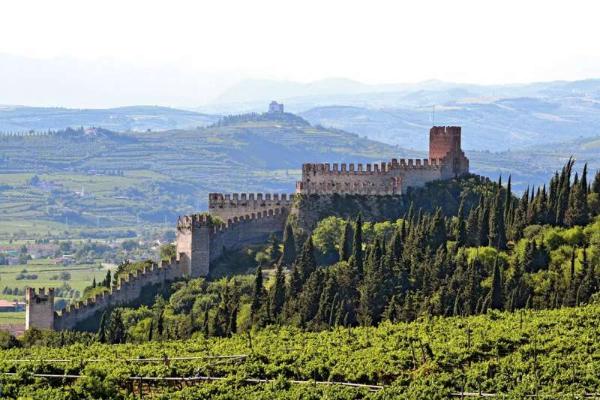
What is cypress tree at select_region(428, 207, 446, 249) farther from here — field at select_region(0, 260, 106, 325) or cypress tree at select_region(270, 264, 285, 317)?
field at select_region(0, 260, 106, 325)

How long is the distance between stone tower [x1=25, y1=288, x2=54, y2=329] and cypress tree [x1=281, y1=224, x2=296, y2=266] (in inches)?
534

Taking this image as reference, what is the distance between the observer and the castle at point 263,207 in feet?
300

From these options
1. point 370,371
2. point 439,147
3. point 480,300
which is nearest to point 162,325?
point 480,300

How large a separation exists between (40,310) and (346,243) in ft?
55.7

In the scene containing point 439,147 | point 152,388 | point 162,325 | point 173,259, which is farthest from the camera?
point 439,147

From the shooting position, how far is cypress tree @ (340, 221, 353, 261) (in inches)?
3420

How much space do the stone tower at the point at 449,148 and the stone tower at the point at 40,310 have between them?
2793 centimetres

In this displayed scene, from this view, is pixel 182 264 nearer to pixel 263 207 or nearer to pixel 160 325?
pixel 263 207

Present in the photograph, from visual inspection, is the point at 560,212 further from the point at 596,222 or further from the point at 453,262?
the point at 453,262

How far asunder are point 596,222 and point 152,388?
107ft

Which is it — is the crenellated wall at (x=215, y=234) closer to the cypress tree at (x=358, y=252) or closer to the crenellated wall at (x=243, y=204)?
the crenellated wall at (x=243, y=204)

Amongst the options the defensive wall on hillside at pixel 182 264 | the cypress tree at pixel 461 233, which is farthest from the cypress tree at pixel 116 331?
the cypress tree at pixel 461 233

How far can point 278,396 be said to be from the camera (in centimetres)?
5562

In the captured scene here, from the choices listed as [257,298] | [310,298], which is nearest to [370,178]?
[257,298]
